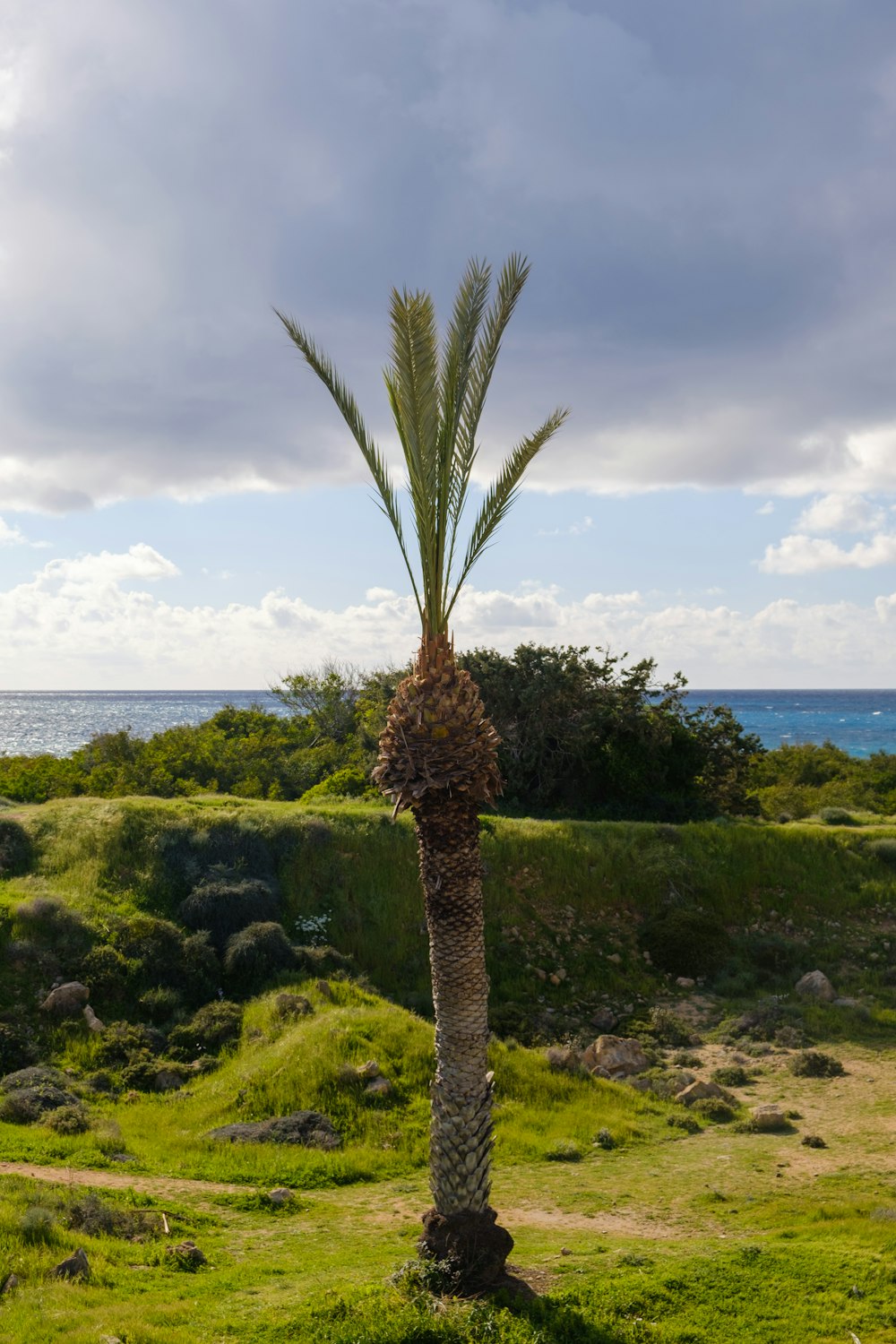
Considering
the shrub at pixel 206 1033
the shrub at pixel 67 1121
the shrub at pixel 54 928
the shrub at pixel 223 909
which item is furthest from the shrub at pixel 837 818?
the shrub at pixel 67 1121

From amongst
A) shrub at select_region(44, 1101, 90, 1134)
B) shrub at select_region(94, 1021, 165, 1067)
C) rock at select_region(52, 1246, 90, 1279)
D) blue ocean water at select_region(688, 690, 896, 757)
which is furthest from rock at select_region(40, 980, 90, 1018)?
blue ocean water at select_region(688, 690, 896, 757)

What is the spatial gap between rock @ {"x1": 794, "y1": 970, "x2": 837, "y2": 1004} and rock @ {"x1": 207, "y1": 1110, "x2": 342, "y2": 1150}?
1265 centimetres

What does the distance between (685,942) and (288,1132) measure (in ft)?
41.7

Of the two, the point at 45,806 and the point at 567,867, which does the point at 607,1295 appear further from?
the point at 45,806

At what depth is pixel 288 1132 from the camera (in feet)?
50.9

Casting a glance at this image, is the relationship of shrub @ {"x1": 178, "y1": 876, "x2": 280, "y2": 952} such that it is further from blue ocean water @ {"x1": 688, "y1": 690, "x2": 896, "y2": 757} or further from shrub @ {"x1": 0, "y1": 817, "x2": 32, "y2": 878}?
blue ocean water @ {"x1": 688, "y1": 690, "x2": 896, "y2": 757}

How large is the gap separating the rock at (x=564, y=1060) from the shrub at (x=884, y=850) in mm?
14310

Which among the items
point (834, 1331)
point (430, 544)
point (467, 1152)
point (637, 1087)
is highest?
point (430, 544)

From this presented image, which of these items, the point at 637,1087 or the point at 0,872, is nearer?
the point at 637,1087

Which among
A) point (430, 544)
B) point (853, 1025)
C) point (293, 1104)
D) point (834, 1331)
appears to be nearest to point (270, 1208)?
point (293, 1104)

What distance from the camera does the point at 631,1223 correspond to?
12.2 metres

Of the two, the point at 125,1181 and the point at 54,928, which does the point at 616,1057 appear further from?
the point at 54,928

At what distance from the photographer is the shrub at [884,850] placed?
28.4 meters

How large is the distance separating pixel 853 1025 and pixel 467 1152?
50.4 ft
